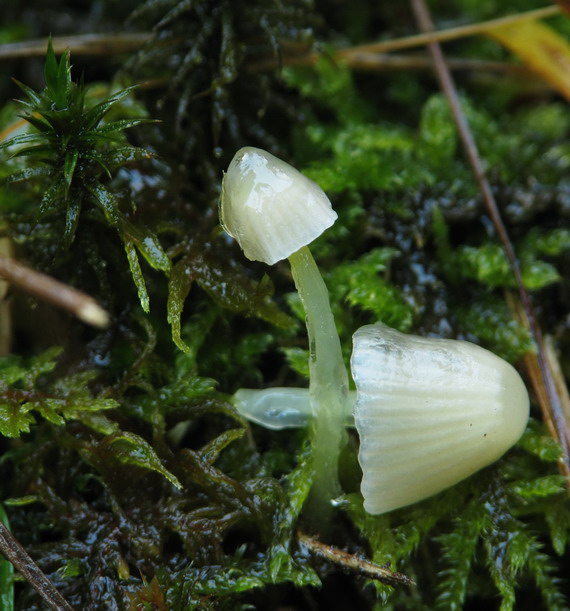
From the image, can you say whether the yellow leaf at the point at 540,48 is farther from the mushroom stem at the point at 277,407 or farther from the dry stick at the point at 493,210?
the mushroom stem at the point at 277,407

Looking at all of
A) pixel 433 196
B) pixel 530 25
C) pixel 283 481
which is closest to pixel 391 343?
pixel 283 481

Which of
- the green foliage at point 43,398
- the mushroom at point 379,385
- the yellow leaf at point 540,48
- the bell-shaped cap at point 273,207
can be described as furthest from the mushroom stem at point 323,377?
the yellow leaf at point 540,48

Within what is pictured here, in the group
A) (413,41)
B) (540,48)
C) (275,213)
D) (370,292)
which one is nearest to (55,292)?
(275,213)

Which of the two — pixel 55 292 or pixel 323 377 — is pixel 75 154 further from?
pixel 323 377

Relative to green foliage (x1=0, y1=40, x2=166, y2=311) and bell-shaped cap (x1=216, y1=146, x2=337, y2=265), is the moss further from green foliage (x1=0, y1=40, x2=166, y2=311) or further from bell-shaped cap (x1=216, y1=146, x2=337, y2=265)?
bell-shaped cap (x1=216, y1=146, x2=337, y2=265)

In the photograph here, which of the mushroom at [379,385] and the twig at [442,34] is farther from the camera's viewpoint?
the twig at [442,34]

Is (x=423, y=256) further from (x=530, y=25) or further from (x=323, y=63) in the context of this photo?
(x=530, y=25)

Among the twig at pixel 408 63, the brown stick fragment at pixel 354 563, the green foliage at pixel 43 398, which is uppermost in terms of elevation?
the twig at pixel 408 63
